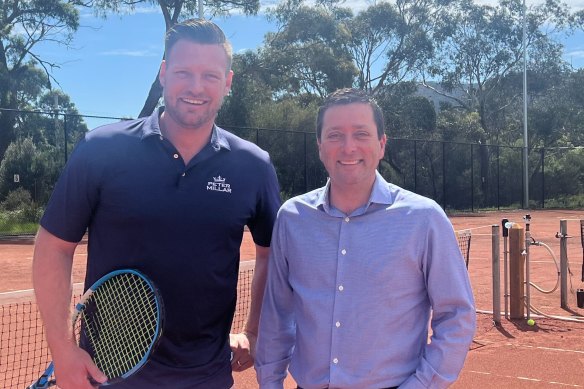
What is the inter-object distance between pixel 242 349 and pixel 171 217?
681 millimetres

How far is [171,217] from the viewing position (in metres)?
2.41

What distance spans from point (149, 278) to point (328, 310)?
622 millimetres

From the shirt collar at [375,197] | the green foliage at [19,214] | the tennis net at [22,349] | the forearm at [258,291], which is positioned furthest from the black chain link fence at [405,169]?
the shirt collar at [375,197]

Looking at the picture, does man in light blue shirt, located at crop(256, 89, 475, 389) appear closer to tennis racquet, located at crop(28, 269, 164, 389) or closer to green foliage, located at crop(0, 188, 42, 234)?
tennis racquet, located at crop(28, 269, 164, 389)

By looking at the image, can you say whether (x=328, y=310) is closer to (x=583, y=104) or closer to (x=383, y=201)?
(x=383, y=201)

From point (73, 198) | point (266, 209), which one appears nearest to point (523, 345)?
point (266, 209)

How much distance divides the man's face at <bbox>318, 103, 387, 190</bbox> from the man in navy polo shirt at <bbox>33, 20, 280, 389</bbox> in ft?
Answer: 1.37

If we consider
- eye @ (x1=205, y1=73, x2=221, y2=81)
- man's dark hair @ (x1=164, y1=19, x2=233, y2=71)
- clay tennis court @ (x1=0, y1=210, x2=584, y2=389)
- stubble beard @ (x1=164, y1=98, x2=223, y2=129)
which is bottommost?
clay tennis court @ (x1=0, y1=210, x2=584, y2=389)

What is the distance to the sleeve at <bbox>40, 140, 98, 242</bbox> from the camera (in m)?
2.37

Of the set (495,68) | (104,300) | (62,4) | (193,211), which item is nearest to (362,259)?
(193,211)

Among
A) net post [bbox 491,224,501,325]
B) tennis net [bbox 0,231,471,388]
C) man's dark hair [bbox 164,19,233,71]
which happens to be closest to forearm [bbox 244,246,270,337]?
man's dark hair [bbox 164,19,233,71]

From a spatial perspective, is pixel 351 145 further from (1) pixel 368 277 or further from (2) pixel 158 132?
(2) pixel 158 132

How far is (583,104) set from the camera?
4828cm

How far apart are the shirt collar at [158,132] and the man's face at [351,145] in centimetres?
45
